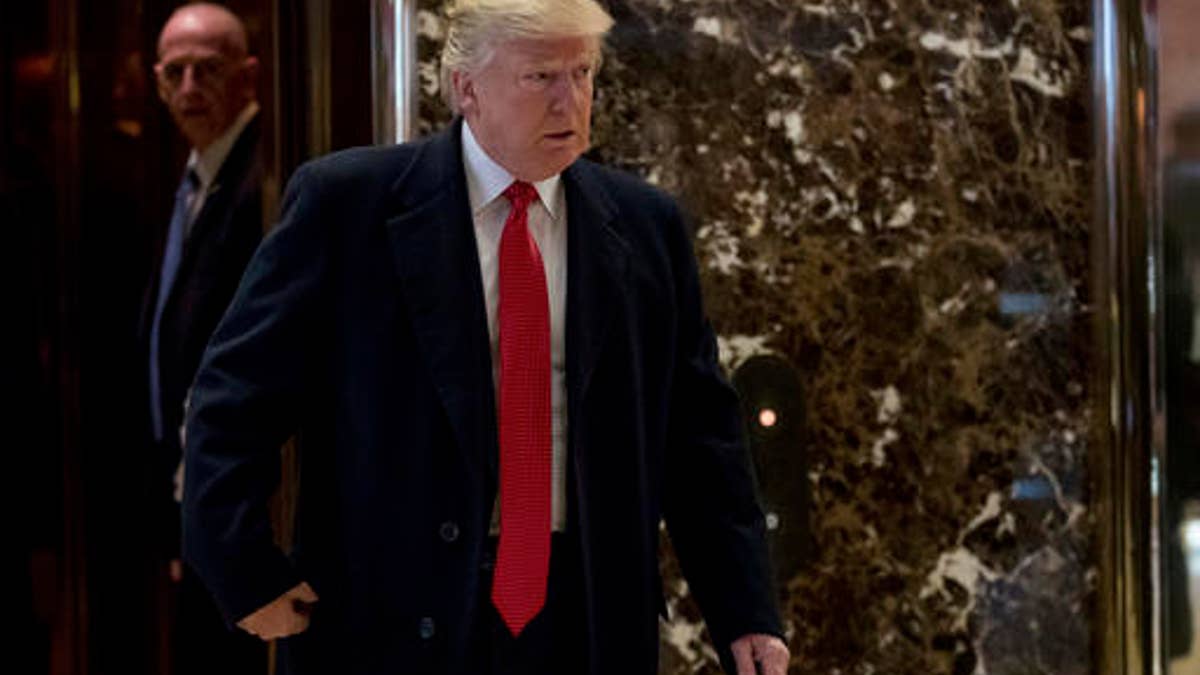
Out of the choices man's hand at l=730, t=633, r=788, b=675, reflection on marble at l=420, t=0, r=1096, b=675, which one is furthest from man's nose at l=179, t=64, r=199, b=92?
man's hand at l=730, t=633, r=788, b=675

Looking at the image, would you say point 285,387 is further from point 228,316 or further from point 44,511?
point 44,511

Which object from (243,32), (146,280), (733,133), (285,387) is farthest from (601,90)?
(146,280)

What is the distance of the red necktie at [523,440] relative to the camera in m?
2.33

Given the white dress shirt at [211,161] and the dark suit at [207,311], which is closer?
the dark suit at [207,311]

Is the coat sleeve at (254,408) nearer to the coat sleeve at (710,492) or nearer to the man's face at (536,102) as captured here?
the man's face at (536,102)

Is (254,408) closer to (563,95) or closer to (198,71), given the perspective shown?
(563,95)

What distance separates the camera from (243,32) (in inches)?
170

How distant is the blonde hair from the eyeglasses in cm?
191

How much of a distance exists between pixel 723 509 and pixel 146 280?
8.38 feet

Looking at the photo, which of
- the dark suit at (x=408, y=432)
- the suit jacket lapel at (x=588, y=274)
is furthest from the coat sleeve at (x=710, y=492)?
the suit jacket lapel at (x=588, y=274)

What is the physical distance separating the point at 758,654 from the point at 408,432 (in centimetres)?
56

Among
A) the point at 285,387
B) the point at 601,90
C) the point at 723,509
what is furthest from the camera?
the point at 601,90

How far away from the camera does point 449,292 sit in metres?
2.35

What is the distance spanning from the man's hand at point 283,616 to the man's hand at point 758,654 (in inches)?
22.6
